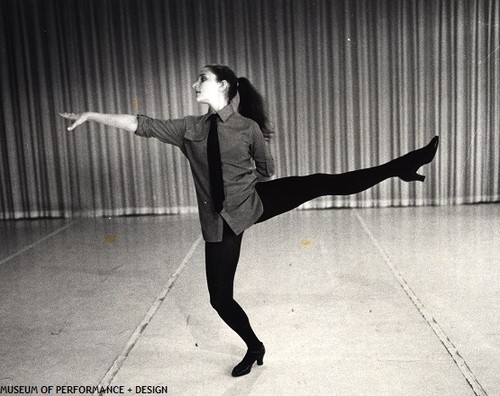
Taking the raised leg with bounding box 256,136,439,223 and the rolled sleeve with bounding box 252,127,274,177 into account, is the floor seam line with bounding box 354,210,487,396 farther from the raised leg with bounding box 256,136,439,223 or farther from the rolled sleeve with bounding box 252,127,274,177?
the rolled sleeve with bounding box 252,127,274,177

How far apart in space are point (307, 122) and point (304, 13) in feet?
4.02

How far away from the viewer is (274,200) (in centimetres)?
242

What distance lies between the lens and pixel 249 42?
267 inches

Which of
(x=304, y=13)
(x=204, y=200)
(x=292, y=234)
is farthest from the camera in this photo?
(x=304, y=13)

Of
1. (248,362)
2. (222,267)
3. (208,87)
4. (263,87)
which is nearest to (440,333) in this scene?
(248,362)

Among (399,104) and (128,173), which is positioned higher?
(399,104)

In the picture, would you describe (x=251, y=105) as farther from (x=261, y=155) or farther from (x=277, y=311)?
(x=277, y=311)

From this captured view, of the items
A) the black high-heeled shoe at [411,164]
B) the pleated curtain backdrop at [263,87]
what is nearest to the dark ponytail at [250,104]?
the black high-heeled shoe at [411,164]

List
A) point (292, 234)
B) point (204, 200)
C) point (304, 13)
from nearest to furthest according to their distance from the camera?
point (204, 200)
point (292, 234)
point (304, 13)

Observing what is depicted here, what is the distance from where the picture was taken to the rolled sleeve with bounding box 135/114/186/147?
2.28m

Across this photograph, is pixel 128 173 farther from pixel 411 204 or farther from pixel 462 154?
pixel 462 154

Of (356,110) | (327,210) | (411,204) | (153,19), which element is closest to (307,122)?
(356,110)

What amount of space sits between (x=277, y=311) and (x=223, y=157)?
139 cm

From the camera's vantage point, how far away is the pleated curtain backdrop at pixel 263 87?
6.65 m
